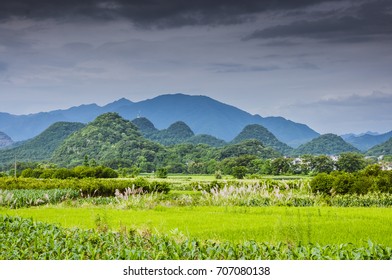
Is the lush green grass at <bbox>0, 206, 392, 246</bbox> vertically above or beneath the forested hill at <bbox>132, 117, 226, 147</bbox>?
beneath

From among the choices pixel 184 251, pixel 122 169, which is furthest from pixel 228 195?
pixel 184 251

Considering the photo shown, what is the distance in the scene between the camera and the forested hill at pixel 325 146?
A: 1630 centimetres

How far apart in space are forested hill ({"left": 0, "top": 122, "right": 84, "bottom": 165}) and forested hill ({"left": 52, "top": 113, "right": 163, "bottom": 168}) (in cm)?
78

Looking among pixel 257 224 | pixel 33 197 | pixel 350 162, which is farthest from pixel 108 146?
pixel 257 224

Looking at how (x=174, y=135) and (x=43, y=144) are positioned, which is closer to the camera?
(x=174, y=135)

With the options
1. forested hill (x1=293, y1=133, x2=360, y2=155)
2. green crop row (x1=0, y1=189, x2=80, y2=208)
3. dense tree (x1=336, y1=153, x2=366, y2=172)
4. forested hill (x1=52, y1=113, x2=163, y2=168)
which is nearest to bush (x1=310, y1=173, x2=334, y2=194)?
forested hill (x1=293, y1=133, x2=360, y2=155)

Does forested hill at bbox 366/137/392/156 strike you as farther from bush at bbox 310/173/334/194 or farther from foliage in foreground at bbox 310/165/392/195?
bush at bbox 310/173/334/194

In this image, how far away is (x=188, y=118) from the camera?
58.2ft

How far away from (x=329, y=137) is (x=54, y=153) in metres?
9.09

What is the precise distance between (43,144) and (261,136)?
26.3ft

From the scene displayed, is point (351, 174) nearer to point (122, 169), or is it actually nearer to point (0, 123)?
point (122, 169)

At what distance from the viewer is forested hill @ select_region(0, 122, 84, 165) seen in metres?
19.0

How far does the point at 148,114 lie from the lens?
17359 millimetres

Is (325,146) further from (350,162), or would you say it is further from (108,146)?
(108,146)
